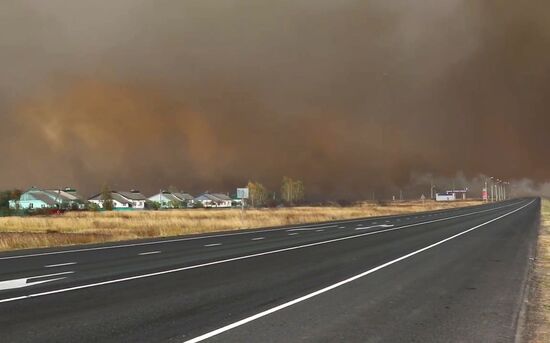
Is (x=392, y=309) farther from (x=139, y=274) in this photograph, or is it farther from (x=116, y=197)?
(x=116, y=197)

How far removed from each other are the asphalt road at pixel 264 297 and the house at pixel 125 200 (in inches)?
6176

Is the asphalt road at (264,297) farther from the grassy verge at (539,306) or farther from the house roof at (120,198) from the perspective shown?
the house roof at (120,198)

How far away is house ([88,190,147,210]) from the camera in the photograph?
558 ft

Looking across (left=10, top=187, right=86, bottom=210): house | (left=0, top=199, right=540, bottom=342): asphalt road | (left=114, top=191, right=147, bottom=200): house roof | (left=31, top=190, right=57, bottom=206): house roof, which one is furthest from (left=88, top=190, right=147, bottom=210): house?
(left=0, top=199, right=540, bottom=342): asphalt road

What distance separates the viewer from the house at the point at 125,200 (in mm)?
170062

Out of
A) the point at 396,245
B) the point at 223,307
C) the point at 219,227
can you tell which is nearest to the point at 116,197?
the point at 219,227

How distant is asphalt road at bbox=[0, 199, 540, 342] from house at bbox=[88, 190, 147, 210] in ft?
515

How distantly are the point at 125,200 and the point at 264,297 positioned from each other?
568 ft

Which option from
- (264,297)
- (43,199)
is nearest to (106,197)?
(43,199)

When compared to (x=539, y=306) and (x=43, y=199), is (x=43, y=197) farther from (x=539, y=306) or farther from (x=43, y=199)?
(x=539, y=306)

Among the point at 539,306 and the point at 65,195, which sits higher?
the point at 65,195

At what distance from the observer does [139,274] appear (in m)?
13.5

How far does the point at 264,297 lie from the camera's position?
1003 centimetres

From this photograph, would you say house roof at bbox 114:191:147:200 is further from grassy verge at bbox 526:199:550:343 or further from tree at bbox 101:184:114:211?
grassy verge at bbox 526:199:550:343
